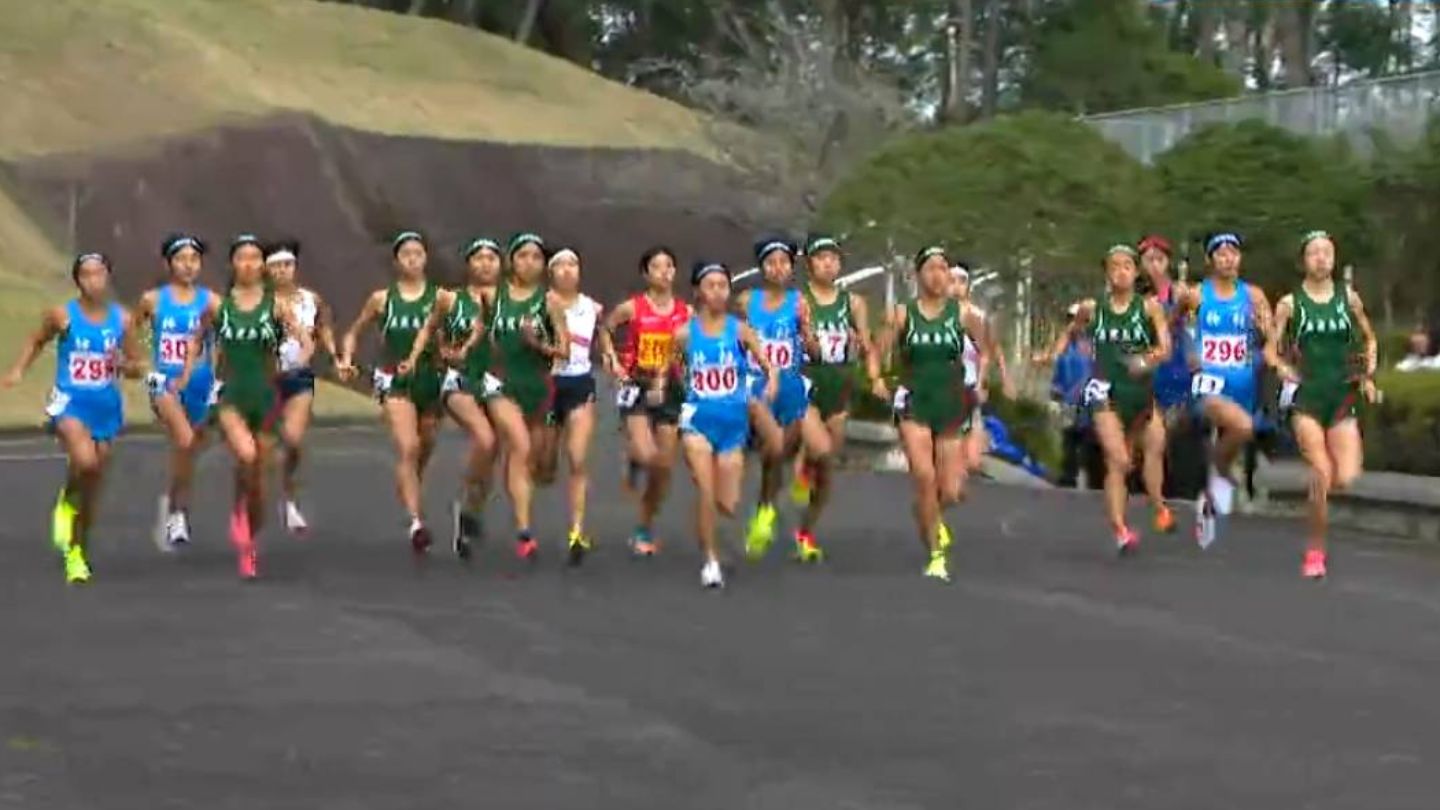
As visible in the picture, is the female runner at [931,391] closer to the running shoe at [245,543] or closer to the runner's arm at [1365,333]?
the runner's arm at [1365,333]

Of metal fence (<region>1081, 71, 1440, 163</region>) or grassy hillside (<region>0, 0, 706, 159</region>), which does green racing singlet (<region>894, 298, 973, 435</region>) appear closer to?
metal fence (<region>1081, 71, 1440, 163</region>)

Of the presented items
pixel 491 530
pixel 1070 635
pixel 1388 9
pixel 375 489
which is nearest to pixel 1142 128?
pixel 375 489

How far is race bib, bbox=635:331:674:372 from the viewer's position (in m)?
16.2

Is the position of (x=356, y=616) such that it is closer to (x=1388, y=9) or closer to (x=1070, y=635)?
(x=1070, y=635)

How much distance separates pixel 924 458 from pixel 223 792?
24.4ft

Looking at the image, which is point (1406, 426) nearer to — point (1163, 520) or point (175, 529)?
point (1163, 520)

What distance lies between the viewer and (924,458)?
15062mm

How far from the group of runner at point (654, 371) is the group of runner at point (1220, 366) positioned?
0.02 m

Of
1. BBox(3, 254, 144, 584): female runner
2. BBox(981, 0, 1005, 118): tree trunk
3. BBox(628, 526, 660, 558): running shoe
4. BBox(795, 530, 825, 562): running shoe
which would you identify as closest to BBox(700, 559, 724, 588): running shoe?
BBox(795, 530, 825, 562): running shoe

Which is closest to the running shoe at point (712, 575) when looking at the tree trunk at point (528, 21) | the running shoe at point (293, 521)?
the running shoe at point (293, 521)

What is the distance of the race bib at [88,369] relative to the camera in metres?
15.0

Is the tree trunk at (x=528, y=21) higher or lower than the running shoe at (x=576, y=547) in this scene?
higher

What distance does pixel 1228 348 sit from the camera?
1617 cm

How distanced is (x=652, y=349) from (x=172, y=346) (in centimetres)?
273
